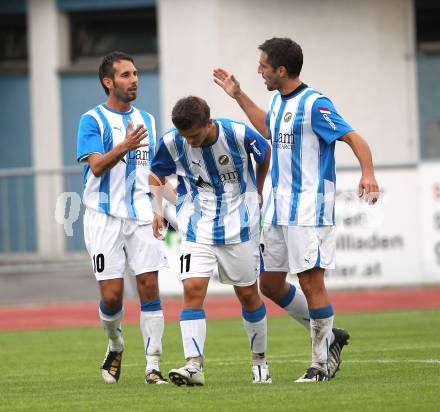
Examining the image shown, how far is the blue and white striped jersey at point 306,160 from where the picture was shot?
8984 millimetres

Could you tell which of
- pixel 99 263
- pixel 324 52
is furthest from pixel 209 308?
pixel 99 263

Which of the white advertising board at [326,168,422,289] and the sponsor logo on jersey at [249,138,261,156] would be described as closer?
the sponsor logo on jersey at [249,138,261,156]

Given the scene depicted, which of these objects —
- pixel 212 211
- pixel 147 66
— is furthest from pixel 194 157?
pixel 147 66

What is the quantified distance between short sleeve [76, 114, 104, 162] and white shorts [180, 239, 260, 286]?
1023mm

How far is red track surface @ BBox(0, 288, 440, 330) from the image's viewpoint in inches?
656

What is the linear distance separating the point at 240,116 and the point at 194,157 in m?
13.3

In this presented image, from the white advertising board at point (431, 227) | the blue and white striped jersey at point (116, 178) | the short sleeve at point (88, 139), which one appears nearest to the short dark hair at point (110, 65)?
the blue and white striped jersey at point (116, 178)

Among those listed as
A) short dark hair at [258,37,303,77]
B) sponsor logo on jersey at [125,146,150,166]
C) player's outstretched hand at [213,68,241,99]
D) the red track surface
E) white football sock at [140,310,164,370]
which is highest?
short dark hair at [258,37,303,77]

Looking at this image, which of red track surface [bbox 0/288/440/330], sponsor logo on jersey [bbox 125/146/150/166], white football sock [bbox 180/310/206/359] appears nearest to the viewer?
white football sock [bbox 180/310/206/359]

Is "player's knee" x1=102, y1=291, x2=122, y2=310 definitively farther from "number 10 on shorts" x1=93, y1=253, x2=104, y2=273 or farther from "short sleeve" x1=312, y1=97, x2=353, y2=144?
"short sleeve" x1=312, y1=97, x2=353, y2=144

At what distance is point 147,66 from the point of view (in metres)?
23.7

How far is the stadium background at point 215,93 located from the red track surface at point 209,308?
44 centimetres

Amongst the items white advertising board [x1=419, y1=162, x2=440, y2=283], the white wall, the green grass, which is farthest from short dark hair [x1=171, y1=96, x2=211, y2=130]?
the white wall

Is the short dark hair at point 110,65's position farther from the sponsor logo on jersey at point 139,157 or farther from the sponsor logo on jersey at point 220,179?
the sponsor logo on jersey at point 220,179
